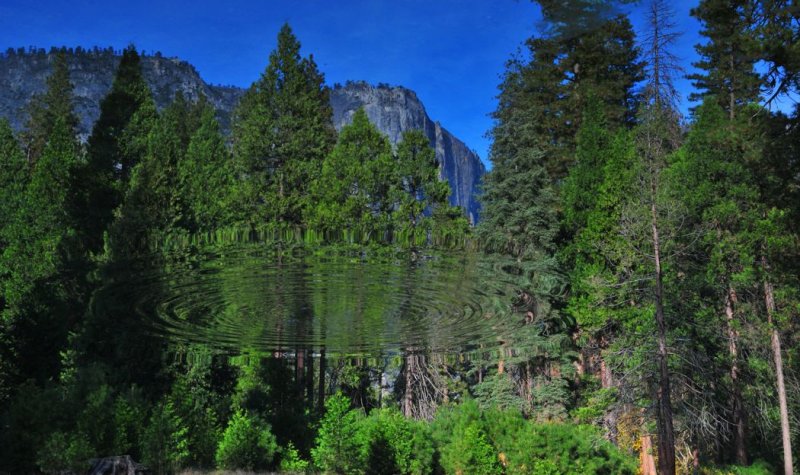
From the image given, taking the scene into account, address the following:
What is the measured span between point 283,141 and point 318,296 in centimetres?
1620

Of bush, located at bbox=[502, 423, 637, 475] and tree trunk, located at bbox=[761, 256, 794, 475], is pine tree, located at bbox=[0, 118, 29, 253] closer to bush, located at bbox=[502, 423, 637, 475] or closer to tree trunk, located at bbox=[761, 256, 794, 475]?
bush, located at bbox=[502, 423, 637, 475]

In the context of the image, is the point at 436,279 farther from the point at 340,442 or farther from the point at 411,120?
the point at 411,120

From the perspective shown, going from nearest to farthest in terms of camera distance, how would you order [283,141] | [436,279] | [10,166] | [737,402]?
[436,279] < [737,402] < [283,141] < [10,166]

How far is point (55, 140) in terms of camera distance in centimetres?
2109

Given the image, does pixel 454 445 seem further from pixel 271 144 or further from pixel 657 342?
pixel 271 144

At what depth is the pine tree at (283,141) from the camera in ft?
67.5

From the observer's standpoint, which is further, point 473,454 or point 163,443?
point 473,454

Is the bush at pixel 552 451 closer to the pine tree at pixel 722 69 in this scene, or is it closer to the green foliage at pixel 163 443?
the green foliage at pixel 163 443

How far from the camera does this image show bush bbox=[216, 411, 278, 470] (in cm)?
1305

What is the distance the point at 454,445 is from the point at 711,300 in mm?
11841

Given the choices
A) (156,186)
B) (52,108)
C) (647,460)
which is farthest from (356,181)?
(52,108)

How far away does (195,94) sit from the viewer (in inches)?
6841

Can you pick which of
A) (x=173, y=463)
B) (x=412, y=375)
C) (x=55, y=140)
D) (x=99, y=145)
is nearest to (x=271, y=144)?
(x=99, y=145)

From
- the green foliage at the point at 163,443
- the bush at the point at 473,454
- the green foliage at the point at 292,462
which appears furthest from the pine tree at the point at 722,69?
the green foliage at the point at 163,443
